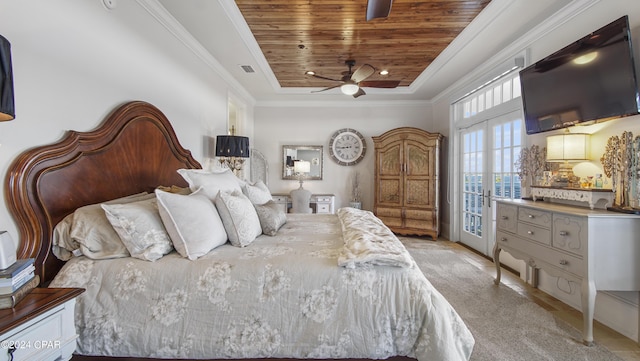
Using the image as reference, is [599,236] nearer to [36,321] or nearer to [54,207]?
[36,321]

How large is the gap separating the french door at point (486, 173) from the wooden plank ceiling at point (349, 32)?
1279 millimetres

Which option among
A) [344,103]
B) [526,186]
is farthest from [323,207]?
[526,186]

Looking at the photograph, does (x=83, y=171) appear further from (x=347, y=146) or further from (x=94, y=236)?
(x=347, y=146)

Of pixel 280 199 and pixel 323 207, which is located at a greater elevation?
pixel 280 199

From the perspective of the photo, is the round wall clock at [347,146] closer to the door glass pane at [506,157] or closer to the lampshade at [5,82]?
the door glass pane at [506,157]

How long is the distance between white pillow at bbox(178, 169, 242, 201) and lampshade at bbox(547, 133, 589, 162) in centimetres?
282

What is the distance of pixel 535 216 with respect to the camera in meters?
2.32

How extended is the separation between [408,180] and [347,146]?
136cm

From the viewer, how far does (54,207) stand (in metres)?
1.49

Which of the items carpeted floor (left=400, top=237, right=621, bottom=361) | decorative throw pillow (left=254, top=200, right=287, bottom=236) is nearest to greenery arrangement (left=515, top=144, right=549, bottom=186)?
carpeted floor (left=400, top=237, right=621, bottom=361)

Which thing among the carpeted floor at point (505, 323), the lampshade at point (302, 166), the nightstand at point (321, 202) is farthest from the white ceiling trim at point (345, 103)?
the carpeted floor at point (505, 323)

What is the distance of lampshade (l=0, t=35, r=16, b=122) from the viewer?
926mm

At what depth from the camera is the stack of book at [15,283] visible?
99 centimetres

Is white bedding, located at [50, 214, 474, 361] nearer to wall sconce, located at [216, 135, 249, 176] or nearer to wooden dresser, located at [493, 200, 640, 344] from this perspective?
wooden dresser, located at [493, 200, 640, 344]
